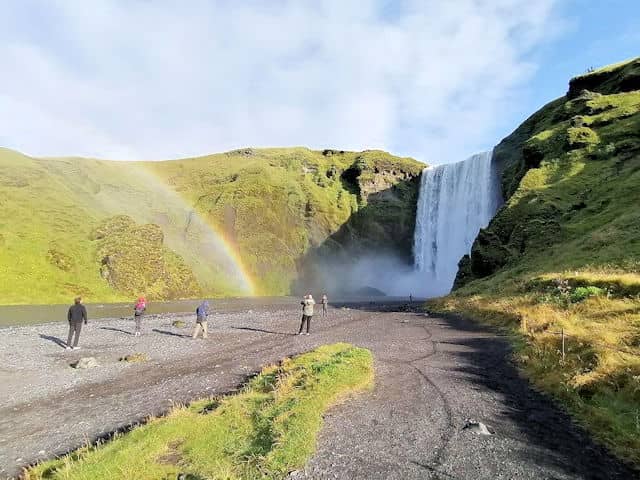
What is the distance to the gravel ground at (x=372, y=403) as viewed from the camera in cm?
854

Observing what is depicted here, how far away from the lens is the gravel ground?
854cm

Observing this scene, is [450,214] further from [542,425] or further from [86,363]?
[542,425]

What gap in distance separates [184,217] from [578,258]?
89.5 meters

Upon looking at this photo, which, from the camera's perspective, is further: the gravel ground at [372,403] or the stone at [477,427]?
the stone at [477,427]

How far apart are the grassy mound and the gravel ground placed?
0.59 m

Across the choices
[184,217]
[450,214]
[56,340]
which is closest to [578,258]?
[56,340]

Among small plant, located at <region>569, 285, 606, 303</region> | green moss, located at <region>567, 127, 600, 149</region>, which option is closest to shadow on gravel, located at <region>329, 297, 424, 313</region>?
small plant, located at <region>569, 285, 606, 303</region>

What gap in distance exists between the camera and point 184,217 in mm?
104250

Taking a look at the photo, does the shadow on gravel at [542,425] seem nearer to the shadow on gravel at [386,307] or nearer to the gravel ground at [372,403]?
the gravel ground at [372,403]

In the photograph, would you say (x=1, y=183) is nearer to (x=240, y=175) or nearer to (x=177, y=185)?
(x=177, y=185)

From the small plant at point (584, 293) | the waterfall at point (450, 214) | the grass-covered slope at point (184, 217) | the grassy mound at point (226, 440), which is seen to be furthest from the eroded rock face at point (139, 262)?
the grassy mound at point (226, 440)

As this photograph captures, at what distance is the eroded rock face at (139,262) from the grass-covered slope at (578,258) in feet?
174

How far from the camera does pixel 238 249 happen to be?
10681 centimetres

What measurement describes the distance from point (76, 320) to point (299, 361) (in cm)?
1599
